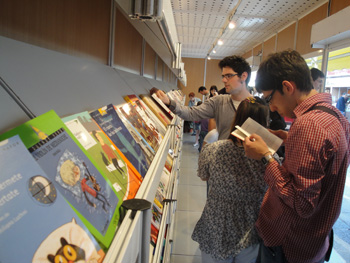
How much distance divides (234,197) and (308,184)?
529mm

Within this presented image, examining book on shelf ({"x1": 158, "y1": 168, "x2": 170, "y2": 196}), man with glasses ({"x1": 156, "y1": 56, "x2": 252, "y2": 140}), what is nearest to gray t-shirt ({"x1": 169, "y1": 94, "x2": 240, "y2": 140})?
man with glasses ({"x1": 156, "y1": 56, "x2": 252, "y2": 140})

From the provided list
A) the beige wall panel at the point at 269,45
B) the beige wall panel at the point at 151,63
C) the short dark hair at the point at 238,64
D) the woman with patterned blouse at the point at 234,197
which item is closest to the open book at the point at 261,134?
the woman with patterned blouse at the point at 234,197

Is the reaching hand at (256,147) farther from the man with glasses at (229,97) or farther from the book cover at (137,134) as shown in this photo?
the man with glasses at (229,97)

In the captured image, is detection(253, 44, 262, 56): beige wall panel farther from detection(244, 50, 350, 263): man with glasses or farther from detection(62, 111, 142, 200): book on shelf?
detection(62, 111, 142, 200): book on shelf

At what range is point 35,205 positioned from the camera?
1.21ft

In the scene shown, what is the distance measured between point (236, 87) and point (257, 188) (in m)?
0.97

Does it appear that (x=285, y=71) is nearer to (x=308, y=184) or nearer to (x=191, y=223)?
(x=308, y=184)

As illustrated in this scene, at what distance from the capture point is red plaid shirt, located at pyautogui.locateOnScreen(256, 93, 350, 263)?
38.1 inches

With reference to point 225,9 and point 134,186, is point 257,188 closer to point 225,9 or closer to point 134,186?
point 134,186

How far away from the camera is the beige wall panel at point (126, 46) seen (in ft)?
5.19

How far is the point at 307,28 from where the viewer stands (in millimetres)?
4547

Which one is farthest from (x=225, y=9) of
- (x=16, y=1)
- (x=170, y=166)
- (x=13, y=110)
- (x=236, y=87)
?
(x=13, y=110)

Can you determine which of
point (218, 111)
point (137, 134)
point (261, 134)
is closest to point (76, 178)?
point (137, 134)

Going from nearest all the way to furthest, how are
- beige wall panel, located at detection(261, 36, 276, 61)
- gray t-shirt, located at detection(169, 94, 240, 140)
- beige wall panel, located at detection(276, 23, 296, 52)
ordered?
gray t-shirt, located at detection(169, 94, 240, 140) < beige wall panel, located at detection(276, 23, 296, 52) < beige wall panel, located at detection(261, 36, 276, 61)
